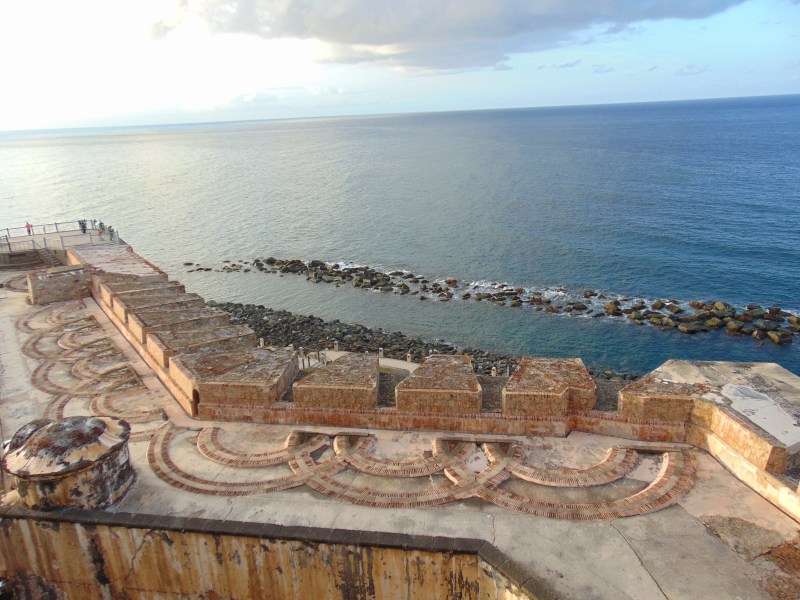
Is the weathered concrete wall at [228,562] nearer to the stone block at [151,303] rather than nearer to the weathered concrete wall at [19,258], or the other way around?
the stone block at [151,303]

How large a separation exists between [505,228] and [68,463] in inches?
2210

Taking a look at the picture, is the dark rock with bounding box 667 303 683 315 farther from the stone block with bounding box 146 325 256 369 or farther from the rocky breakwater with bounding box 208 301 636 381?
the stone block with bounding box 146 325 256 369

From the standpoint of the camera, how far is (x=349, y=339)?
36219mm

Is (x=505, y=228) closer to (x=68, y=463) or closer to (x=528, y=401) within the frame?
(x=528, y=401)

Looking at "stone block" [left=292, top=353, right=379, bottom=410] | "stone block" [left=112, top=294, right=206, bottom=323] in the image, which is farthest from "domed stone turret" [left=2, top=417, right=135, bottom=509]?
"stone block" [left=112, top=294, right=206, bottom=323]

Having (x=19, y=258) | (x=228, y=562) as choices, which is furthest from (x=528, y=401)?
(x=19, y=258)

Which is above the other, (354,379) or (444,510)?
(354,379)

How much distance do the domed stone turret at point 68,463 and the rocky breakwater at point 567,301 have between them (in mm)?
24946

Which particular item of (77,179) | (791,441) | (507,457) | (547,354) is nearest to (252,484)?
(507,457)

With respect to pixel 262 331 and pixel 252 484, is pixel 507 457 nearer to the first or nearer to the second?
pixel 252 484

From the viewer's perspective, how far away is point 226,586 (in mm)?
10266

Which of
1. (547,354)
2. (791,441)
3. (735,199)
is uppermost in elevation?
(791,441)

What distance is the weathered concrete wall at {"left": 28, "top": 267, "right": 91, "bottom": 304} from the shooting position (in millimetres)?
24125

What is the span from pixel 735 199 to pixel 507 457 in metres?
68.7
